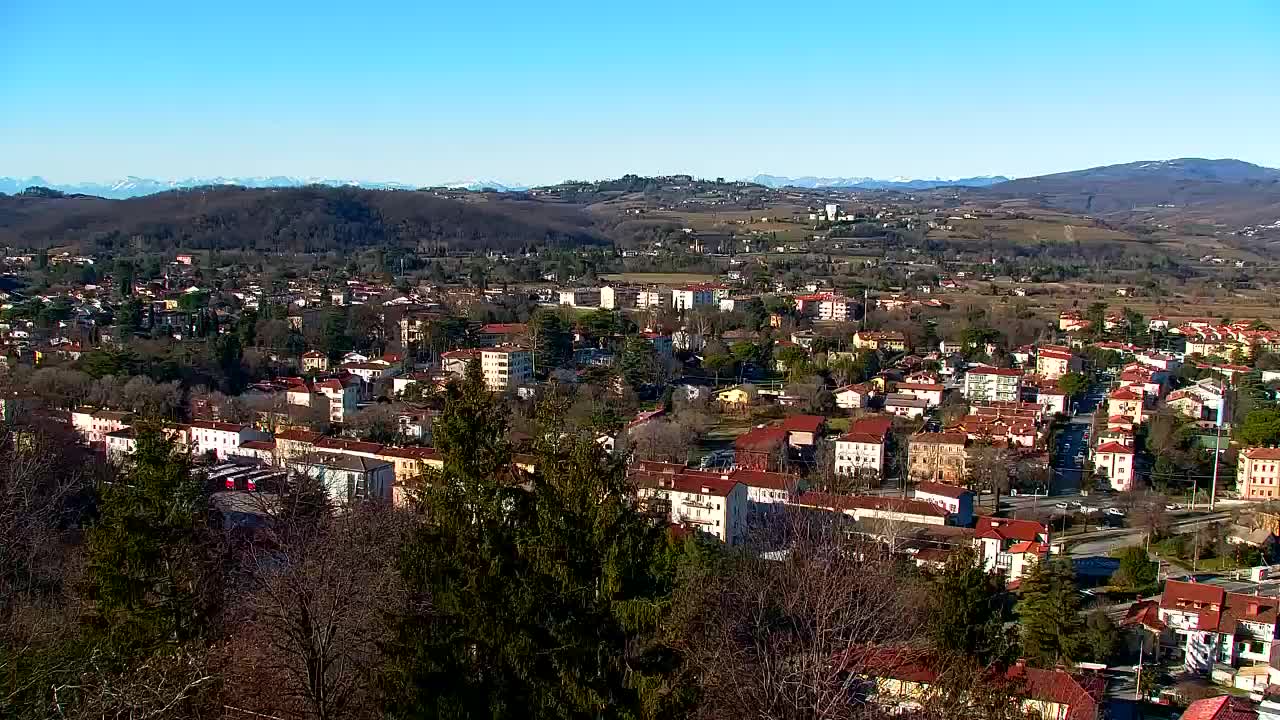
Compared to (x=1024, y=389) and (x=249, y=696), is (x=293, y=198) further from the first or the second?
(x=249, y=696)

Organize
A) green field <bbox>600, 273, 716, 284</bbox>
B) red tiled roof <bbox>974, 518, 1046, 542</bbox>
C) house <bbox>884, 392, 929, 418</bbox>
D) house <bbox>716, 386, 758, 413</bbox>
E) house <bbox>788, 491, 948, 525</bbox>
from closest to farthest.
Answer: red tiled roof <bbox>974, 518, 1046, 542</bbox>, house <bbox>788, 491, 948, 525</bbox>, house <bbox>884, 392, 929, 418</bbox>, house <bbox>716, 386, 758, 413</bbox>, green field <bbox>600, 273, 716, 284</bbox>

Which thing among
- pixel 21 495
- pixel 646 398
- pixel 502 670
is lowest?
pixel 646 398

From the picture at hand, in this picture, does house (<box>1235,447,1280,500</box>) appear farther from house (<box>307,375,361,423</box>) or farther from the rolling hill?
the rolling hill

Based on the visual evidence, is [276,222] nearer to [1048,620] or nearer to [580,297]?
[580,297]

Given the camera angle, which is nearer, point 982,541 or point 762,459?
point 982,541

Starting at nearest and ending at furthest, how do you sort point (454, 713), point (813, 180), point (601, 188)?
point (454, 713)
point (601, 188)
point (813, 180)

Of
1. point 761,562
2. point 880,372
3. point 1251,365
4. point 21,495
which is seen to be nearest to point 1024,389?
point 880,372

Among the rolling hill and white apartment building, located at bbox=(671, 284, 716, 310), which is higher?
the rolling hill

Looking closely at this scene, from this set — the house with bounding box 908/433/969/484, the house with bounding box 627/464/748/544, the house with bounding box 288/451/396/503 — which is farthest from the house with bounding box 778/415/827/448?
the house with bounding box 288/451/396/503
